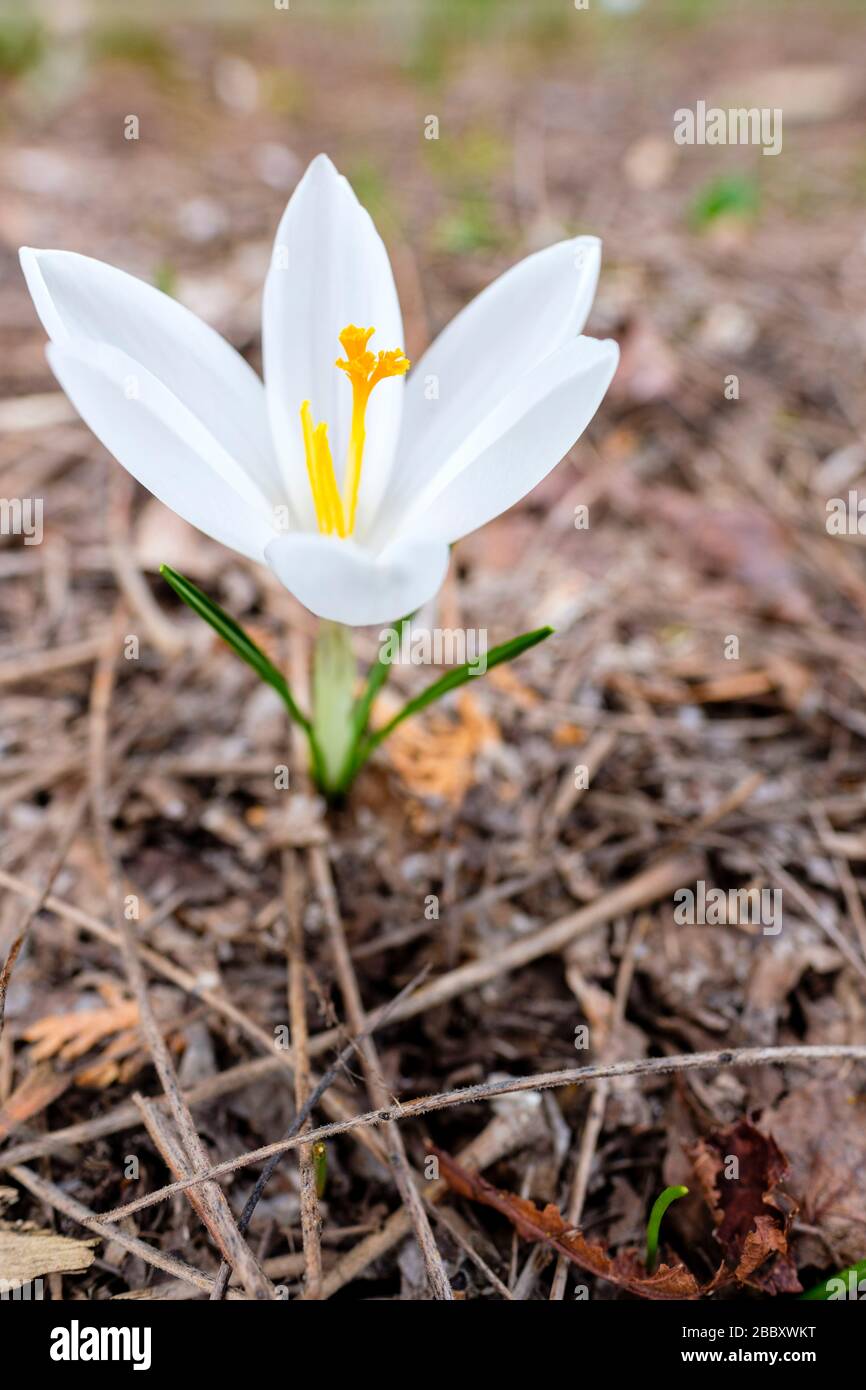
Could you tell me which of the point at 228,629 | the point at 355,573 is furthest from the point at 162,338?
the point at 355,573

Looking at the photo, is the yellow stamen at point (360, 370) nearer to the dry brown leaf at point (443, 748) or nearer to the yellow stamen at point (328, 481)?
the yellow stamen at point (328, 481)

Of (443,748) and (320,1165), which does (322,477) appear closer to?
(443,748)

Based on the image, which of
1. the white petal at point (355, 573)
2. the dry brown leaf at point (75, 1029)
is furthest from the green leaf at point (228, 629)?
the dry brown leaf at point (75, 1029)
